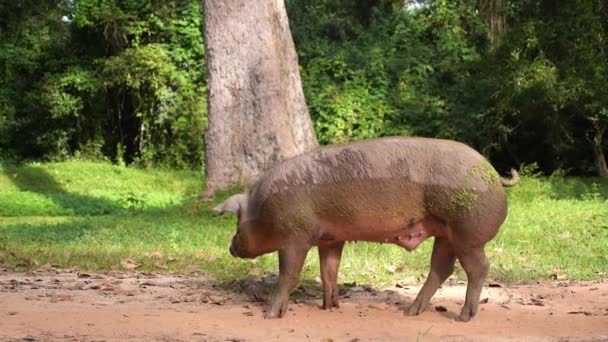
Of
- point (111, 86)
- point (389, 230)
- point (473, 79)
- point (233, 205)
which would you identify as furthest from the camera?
point (111, 86)

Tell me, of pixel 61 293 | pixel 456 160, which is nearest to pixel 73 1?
pixel 61 293

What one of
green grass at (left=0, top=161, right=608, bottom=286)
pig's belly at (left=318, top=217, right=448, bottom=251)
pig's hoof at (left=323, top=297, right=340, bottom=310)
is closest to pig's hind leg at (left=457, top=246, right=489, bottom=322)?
pig's belly at (left=318, top=217, right=448, bottom=251)

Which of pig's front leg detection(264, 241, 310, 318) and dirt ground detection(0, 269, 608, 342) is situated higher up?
pig's front leg detection(264, 241, 310, 318)

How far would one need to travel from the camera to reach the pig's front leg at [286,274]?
6145mm

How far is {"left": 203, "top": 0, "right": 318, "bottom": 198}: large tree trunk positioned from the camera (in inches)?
513

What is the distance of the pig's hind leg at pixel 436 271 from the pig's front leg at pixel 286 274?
0.88m

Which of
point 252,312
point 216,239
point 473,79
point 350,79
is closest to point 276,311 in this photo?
point 252,312

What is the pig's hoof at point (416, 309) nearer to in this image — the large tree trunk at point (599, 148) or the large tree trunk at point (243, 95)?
the large tree trunk at point (243, 95)

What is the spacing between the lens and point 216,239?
1011 cm

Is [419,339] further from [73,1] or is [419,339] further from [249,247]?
[73,1]

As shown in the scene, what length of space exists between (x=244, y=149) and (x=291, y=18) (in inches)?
477

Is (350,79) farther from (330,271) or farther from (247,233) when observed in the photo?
(247,233)

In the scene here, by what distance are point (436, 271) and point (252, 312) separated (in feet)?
4.42

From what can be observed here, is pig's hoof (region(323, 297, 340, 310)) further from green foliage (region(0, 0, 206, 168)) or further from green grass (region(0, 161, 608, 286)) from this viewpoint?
green foliage (region(0, 0, 206, 168))
